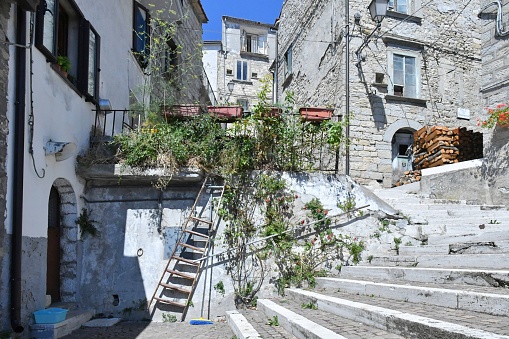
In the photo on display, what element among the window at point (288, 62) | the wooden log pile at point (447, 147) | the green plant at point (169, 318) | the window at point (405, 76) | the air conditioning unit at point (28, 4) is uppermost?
the window at point (288, 62)

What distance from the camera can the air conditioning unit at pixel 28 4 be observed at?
507 cm

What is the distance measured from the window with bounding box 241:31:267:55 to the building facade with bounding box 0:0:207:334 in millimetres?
18943

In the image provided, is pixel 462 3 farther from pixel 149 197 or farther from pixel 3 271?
pixel 3 271

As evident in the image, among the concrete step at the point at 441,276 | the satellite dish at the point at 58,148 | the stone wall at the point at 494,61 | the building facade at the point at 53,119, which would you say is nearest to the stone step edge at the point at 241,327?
the concrete step at the point at 441,276

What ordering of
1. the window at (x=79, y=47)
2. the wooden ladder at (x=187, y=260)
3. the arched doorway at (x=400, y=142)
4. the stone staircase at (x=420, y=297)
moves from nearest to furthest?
the stone staircase at (x=420, y=297) < the window at (x=79, y=47) < the wooden ladder at (x=187, y=260) < the arched doorway at (x=400, y=142)

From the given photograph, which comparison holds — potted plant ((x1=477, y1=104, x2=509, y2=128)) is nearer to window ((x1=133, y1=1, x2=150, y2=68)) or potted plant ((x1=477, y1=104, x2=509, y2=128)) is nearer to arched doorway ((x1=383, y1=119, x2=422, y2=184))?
arched doorway ((x1=383, y1=119, x2=422, y2=184))

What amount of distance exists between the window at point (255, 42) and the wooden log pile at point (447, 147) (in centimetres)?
1833

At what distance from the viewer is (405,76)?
12.7 metres

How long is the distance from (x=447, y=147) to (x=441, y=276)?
25.3 feet

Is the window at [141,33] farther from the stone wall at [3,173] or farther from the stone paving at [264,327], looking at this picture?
the stone paving at [264,327]

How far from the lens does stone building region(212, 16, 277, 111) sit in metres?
27.0

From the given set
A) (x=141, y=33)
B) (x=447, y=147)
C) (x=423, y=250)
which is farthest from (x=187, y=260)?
(x=447, y=147)

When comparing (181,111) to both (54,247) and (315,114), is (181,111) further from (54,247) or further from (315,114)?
(54,247)

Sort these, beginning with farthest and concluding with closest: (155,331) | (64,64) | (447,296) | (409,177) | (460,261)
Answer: (409,177)
(64,64)
(155,331)
(460,261)
(447,296)
